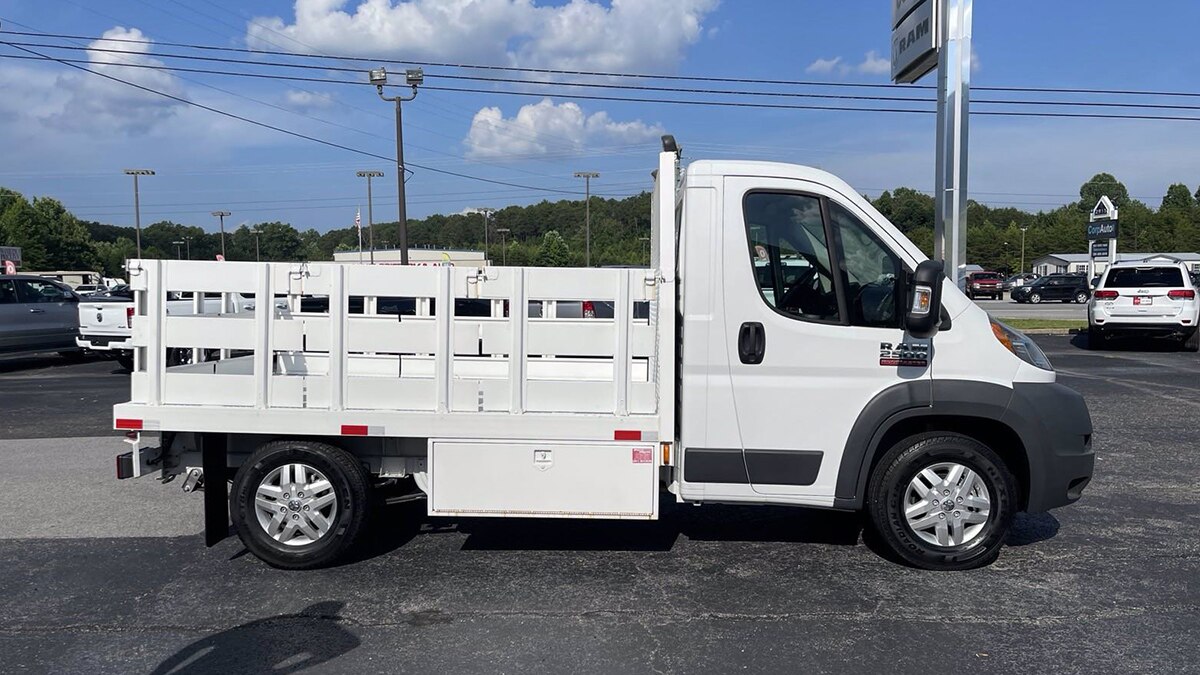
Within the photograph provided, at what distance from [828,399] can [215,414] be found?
3.48 metres

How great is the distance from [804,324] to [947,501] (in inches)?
52.0

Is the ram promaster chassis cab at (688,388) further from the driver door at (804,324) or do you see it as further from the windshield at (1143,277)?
the windshield at (1143,277)

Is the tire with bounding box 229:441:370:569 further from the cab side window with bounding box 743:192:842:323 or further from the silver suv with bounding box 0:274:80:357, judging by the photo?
the silver suv with bounding box 0:274:80:357

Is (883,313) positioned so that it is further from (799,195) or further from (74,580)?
(74,580)

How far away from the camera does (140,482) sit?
291 inches

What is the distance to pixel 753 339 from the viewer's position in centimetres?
490

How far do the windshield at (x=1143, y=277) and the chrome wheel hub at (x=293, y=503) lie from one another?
18.0 meters

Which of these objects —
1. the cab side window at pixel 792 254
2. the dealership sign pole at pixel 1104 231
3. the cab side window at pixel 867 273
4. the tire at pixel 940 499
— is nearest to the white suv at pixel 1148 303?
the tire at pixel 940 499

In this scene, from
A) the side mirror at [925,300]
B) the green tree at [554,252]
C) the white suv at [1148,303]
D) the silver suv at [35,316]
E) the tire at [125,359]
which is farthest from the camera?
the green tree at [554,252]

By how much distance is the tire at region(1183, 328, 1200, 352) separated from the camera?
18062mm

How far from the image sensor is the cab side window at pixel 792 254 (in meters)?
4.95

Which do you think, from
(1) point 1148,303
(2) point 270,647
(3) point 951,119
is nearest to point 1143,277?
(1) point 1148,303

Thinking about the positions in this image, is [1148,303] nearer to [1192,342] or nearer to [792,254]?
[1192,342]

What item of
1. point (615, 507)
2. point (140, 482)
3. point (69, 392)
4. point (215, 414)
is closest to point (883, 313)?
point (615, 507)
